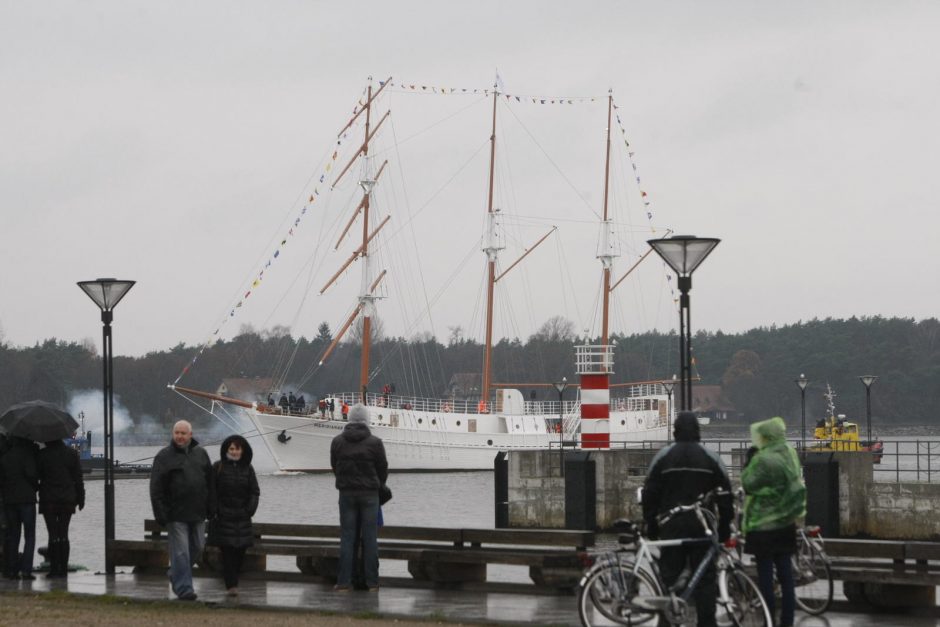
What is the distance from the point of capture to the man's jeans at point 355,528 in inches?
630

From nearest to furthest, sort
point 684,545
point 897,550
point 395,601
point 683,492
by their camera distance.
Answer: point 684,545
point 683,492
point 897,550
point 395,601

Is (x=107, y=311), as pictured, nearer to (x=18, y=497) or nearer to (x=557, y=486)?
(x=18, y=497)

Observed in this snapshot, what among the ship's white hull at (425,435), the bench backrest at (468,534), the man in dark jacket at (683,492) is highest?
the man in dark jacket at (683,492)

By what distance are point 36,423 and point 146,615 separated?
461cm

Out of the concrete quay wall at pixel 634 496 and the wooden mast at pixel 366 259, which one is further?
the wooden mast at pixel 366 259

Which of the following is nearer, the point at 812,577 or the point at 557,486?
the point at 812,577

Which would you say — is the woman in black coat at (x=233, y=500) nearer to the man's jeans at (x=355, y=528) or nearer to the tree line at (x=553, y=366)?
the man's jeans at (x=355, y=528)

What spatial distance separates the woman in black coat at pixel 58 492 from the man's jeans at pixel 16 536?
0.19 meters

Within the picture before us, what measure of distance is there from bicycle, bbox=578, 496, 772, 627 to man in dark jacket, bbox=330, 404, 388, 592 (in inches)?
161

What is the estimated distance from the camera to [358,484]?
52.2ft

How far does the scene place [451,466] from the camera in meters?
86.9

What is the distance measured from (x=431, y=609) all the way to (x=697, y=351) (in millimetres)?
162895

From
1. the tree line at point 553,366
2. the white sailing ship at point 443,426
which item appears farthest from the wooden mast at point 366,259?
the tree line at point 553,366

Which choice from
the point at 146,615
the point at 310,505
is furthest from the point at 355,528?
the point at 310,505
